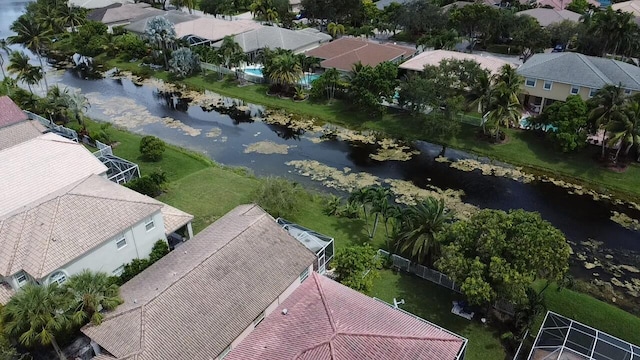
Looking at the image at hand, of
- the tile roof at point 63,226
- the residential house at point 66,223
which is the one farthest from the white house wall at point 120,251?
the tile roof at point 63,226

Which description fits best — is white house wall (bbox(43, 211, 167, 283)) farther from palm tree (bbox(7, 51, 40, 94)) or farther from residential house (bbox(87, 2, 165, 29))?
residential house (bbox(87, 2, 165, 29))

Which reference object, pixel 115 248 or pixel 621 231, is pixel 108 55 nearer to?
pixel 115 248

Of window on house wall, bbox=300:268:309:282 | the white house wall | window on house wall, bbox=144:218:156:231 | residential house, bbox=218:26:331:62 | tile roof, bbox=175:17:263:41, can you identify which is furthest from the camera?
tile roof, bbox=175:17:263:41

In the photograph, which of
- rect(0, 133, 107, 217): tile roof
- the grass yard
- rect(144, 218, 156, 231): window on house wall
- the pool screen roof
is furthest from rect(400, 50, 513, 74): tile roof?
rect(0, 133, 107, 217): tile roof

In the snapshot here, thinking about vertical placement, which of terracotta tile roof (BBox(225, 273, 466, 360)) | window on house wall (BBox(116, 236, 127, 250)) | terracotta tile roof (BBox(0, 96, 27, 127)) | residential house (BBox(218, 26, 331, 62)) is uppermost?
residential house (BBox(218, 26, 331, 62))

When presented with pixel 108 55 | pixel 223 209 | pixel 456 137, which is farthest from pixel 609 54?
pixel 108 55

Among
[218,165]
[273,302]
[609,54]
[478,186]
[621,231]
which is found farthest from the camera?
[609,54]

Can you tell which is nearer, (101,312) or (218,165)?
(101,312)
